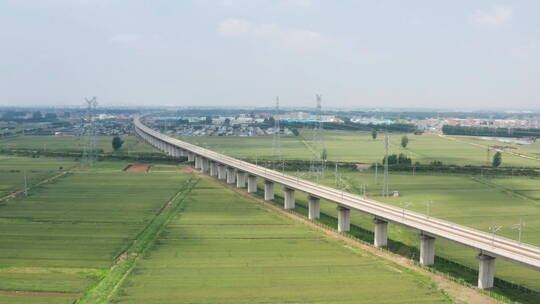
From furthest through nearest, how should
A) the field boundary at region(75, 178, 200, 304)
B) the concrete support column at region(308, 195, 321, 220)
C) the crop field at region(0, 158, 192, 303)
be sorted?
the concrete support column at region(308, 195, 321, 220) < the crop field at region(0, 158, 192, 303) < the field boundary at region(75, 178, 200, 304)

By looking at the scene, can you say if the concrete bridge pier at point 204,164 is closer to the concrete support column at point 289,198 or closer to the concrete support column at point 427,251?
the concrete support column at point 289,198

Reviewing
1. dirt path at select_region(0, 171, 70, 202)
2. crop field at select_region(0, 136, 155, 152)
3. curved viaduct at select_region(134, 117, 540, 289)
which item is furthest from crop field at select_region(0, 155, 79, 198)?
curved viaduct at select_region(134, 117, 540, 289)

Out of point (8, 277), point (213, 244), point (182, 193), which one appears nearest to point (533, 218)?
point (213, 244)

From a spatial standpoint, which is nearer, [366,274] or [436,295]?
[436,295]

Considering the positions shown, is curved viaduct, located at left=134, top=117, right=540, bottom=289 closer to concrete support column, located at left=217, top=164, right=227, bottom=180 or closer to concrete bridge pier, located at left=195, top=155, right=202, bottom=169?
concrete support column, located at left=217, top=164, right=227, bottom=180

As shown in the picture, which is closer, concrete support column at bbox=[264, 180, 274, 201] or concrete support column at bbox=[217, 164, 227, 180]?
concrete support column at bbox=[264, 180, 274, 201]

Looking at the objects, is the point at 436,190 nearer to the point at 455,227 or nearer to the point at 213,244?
the point at 455,227
